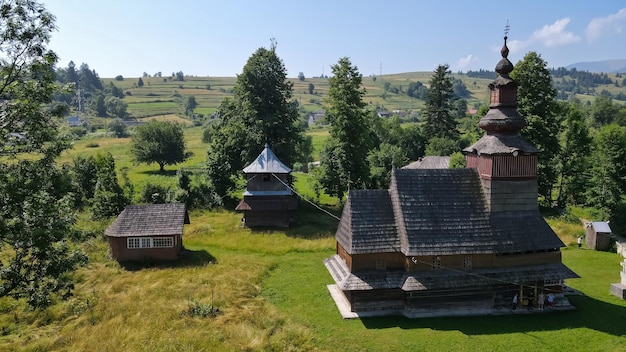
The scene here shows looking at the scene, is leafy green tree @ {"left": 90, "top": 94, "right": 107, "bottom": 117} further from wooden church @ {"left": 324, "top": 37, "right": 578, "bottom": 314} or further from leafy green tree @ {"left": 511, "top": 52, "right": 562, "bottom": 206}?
wooden church @ {"left": 324, "top": 37, "right": 578, "bottom": 314}

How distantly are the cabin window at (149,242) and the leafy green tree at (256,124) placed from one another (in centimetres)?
1486

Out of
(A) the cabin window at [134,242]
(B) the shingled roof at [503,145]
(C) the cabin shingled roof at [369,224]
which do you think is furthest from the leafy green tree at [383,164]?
(A) the cabin window at [134,242]

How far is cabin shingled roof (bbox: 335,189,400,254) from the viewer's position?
22.7 m

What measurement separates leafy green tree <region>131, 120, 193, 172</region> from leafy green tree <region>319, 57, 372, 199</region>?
2908 cm

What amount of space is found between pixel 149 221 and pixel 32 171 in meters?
17.9

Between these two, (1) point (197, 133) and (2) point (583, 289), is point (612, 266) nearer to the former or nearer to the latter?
(2) point (583, 289)

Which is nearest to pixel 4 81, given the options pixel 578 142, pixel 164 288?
pixel 164 288

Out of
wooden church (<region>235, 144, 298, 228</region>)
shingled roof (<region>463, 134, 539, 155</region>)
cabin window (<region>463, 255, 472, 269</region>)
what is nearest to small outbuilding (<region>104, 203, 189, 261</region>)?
wooden church (<region>235, 144, 298, 228</region>)

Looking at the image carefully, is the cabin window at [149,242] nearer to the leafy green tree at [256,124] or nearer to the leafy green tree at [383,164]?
the leafy green tree at [256,124]

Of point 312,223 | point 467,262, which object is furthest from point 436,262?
point 312,223

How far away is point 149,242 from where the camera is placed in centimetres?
3027

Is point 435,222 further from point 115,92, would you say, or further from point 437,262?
point 115,92

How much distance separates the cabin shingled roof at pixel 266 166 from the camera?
38.2m

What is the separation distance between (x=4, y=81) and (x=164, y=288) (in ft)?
47.8
